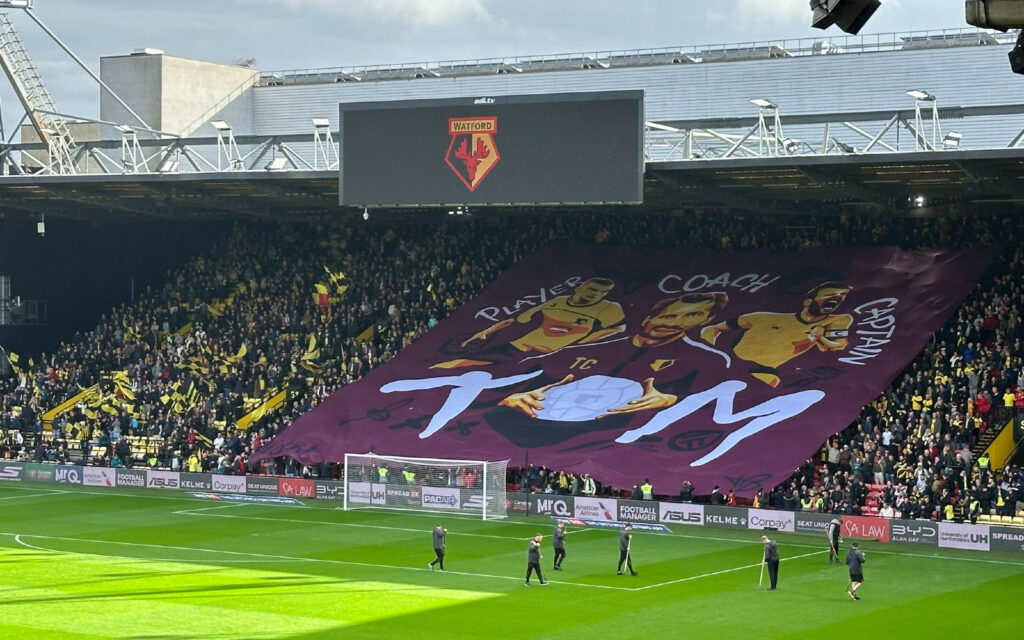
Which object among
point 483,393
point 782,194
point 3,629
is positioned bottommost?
point 3,629

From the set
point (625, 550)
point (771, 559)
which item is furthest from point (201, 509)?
point (771, 559)

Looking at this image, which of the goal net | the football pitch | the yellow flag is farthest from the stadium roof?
the football pitch

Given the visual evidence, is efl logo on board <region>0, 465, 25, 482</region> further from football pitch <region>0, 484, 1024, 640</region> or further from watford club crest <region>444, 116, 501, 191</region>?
watford club crest <region>444, 116, 501, 191</region>

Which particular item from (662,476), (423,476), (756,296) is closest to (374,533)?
(423,476)

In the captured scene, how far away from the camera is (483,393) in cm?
5391

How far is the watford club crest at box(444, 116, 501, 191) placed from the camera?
49.5 metres

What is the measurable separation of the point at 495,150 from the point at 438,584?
19.5 meters

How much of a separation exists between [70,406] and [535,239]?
20.5 metres

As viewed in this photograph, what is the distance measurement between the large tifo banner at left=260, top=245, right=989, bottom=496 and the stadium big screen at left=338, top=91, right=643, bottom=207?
24.9ft

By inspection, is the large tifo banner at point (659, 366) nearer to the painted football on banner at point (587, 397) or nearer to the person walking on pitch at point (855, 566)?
the painted football on banner at point (587, 397)

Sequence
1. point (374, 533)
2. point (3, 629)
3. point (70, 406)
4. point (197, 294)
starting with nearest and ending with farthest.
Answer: point (3, 629) < point (374, 533) < point (70, 406) < point (197, 294)

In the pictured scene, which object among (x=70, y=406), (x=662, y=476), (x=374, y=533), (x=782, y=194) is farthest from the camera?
(x=70, y=406)

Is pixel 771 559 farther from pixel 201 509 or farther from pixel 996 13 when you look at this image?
pixel 201 509

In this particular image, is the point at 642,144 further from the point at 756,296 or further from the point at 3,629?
the point at 3,629
